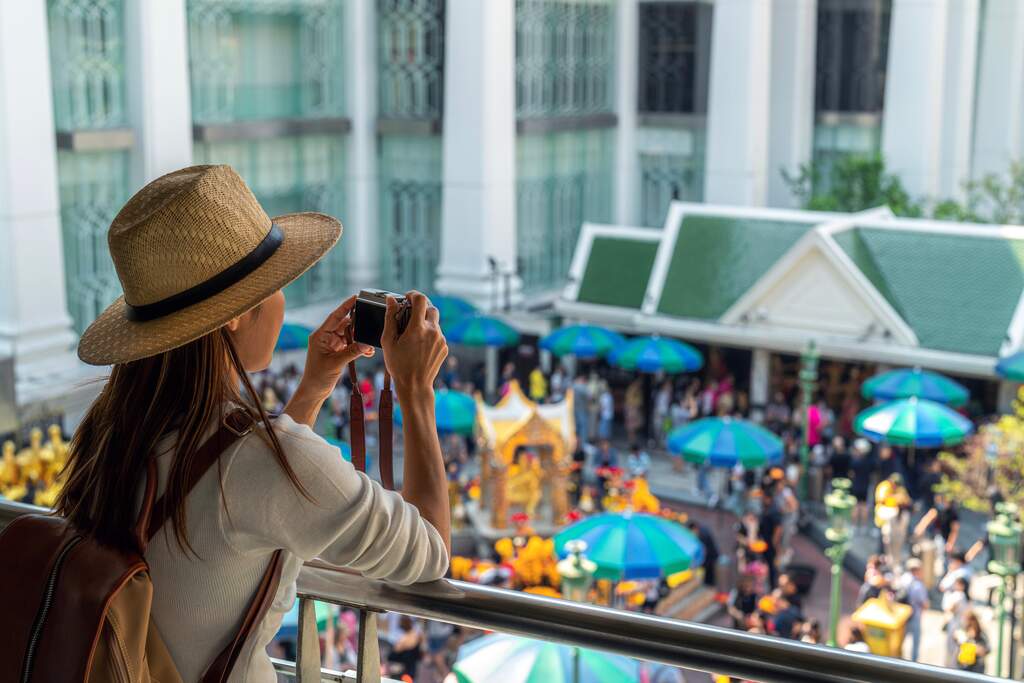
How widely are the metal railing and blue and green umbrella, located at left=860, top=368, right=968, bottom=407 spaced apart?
1907cm

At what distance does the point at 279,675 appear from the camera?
309 centimetres

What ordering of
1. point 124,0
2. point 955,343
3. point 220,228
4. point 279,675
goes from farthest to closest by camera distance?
point 124,0 → point 955,343 → point 279,675 → point 220,228

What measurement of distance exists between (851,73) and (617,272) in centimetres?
1202

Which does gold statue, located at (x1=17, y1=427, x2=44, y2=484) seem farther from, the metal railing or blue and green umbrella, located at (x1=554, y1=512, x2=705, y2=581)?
the metal railing

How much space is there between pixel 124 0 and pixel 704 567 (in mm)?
14918

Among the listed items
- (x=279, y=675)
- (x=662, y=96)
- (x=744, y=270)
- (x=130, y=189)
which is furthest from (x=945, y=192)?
(x=279, y=675)

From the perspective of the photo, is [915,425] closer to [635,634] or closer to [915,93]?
[915,93]

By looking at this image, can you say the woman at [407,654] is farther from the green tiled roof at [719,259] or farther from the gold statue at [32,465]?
the green tiled roof at [719,259]

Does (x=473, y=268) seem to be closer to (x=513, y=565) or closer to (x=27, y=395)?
(x=27, y=395)

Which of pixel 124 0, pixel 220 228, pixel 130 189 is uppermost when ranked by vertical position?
pixel 124 0

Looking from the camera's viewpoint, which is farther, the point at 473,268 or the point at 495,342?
the point at 473,268

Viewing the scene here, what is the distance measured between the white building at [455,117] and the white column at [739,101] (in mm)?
54

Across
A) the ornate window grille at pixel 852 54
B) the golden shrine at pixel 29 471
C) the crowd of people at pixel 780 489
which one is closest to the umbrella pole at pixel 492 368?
the crowd of people at pixel 780 489

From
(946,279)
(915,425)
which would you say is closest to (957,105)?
(946,279)
